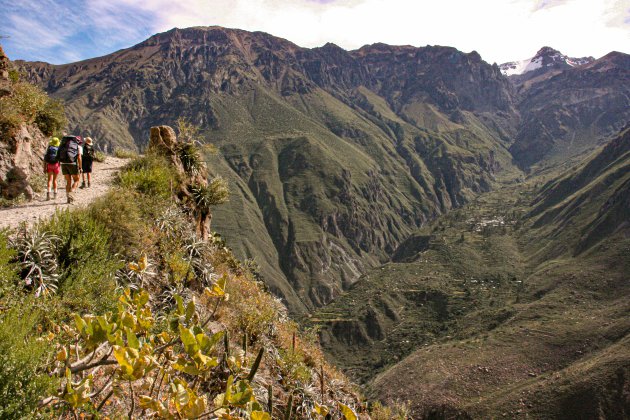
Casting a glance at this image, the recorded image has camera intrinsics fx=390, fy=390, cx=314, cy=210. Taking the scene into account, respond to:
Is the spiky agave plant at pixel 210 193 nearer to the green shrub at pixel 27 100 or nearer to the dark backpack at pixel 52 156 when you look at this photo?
the dark backpack at pixel 52 156

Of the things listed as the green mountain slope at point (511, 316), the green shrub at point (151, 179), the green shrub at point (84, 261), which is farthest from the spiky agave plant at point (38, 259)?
the green mountain slope at point (511, 316)

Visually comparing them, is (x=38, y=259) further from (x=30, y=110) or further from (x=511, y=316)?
(x=511, y=316)

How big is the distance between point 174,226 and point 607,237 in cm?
13922

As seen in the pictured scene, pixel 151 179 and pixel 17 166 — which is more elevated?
pixel 17 166

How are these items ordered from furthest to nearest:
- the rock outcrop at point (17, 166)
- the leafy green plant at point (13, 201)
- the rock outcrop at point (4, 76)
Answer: the rock outcrop at point (4, 76) → the rock outcrop at point (17, 166) → the leafy green plant at point (13, 201)

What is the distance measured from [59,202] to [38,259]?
5289 mm

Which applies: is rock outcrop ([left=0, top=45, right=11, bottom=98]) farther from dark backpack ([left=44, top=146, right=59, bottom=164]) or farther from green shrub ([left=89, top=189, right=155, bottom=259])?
green shrub ([left=89, top=189, right=155, bottom=259])

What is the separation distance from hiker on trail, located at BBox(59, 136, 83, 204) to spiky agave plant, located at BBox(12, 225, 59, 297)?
475 cm

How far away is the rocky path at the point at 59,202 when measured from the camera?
31.9 ft

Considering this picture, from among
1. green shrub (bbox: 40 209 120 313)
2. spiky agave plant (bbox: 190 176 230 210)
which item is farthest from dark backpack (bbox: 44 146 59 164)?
green shrub (bbox: 40 209 120 313)

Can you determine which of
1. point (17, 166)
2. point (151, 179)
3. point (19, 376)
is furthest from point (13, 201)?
point (19, 376)

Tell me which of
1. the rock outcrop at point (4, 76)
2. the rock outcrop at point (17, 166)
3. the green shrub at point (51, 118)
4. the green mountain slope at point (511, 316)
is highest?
the rock outcrop at point (4, 76)

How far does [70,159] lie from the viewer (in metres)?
12.3

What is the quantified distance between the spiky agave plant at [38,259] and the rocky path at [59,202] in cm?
46
